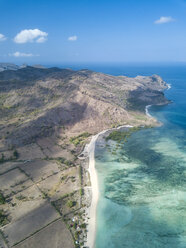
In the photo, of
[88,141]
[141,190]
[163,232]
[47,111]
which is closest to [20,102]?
[47,111]

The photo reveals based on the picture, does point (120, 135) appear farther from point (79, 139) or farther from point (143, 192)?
point (143, 192)

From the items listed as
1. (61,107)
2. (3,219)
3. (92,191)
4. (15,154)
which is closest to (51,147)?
(15,154)

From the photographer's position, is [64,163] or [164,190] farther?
[64,163]

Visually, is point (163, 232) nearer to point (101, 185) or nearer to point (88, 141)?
point (101, 185)

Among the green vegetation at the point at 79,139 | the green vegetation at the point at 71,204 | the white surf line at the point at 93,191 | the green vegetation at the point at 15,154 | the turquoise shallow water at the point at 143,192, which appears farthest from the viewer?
the green vegetation at the point at 79,139

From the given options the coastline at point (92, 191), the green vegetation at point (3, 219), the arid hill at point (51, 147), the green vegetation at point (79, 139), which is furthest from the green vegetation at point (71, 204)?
the green vegetation at point (79, 139)

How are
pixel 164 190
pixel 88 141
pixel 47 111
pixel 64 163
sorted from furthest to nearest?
pixel 47 111
pixel 88 141
pixel 64 163
pixel 164 190

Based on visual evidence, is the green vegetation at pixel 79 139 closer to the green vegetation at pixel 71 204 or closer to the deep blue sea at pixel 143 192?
the deep blue sea at pixel 143 192

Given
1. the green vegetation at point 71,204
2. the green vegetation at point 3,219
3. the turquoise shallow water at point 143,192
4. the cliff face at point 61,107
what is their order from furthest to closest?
the cliff face at point 61,107 < the green vegetation at point 71,204 < the green vegetation at point 3,219 < the turquoise shallow water at point 143,192
